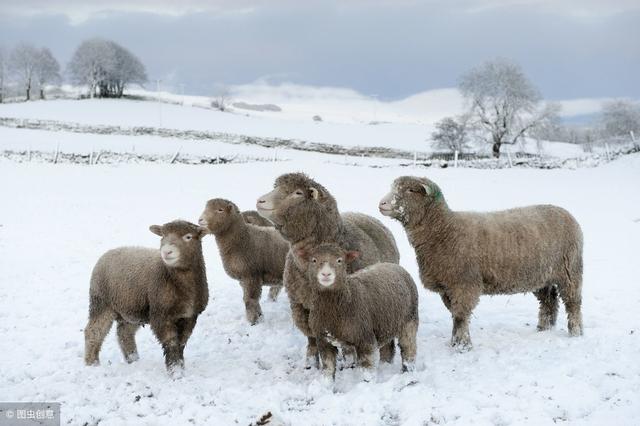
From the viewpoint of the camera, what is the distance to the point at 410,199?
333 inches

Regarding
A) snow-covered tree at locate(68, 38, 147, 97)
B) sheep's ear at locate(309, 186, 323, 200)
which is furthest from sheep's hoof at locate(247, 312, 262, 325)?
snow-covered tree at locate(68, 38, 147, 97)

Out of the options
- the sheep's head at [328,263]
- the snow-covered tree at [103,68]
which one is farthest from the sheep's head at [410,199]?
the snow-covered tree at [103,68]

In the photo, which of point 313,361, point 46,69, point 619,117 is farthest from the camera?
point 46,69

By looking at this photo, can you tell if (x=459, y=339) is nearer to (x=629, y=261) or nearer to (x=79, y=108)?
(x=629, y=261)

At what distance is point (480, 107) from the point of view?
56219mm

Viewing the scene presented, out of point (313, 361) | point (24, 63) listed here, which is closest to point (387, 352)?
point (313, 361)

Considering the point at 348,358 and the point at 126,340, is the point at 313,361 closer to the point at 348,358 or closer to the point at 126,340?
the point at 348,358

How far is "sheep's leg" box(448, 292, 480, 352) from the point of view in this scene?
8297mm

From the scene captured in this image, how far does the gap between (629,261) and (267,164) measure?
23.7 metres

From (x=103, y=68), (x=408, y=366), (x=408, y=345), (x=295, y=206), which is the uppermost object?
(x=103, y=68)

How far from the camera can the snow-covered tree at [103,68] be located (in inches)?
3282

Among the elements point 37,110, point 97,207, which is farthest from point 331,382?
point 37,110

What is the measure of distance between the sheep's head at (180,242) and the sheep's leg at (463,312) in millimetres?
3716

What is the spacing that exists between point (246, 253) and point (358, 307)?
3.64 m
